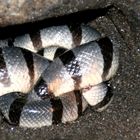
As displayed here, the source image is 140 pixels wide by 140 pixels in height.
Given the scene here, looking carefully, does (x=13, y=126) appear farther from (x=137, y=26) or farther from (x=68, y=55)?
(x=137, y=26)

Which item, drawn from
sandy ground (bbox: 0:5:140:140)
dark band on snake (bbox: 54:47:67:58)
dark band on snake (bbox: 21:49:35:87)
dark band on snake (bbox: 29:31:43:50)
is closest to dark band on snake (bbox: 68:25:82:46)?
dark band on snake (bbox: 54:47:67:58)

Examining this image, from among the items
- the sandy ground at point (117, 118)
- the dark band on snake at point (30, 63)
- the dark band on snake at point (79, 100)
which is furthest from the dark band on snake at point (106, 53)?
the dark band on snake at point (30, 63)

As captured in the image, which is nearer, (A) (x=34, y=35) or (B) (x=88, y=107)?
(B) (x=88, y=107)

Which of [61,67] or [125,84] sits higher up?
[61,67]

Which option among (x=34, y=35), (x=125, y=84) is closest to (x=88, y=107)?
(x=125, y=84)

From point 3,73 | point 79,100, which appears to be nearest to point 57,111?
point 79,100

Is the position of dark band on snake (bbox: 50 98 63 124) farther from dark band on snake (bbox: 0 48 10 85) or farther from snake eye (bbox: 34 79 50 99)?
dark band on snake (bbox: 0 48 10 85)
